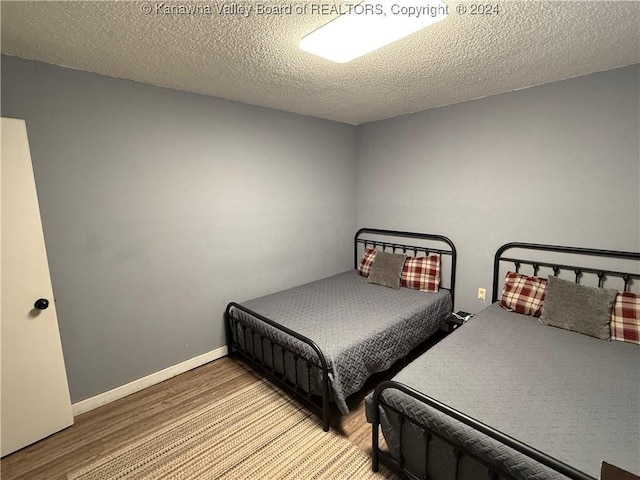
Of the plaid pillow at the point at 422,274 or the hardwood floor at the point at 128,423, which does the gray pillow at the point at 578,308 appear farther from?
the hardwood floor at the point at 128,423

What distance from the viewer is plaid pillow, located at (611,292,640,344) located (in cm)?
194

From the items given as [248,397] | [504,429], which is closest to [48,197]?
[248,397]

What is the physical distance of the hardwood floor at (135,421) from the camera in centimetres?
178

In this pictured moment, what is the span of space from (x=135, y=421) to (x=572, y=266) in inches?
133

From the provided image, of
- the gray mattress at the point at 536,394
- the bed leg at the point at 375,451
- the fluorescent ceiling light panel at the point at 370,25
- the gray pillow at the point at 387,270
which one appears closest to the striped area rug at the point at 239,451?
the bed leg at the point at 375,451

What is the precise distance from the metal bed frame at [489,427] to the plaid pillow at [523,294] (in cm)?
14

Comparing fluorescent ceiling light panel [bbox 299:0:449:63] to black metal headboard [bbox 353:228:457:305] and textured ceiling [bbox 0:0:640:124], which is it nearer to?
textured ceiling [bbox 0:0:640:124]

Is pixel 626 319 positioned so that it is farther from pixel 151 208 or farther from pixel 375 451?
pixel 151 208

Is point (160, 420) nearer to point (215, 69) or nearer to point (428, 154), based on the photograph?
point (215, 69)

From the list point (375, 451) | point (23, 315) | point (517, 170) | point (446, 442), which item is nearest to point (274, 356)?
point (375, 451)

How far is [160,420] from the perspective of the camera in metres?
2.09

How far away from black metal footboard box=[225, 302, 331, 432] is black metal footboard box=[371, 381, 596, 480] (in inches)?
15.5

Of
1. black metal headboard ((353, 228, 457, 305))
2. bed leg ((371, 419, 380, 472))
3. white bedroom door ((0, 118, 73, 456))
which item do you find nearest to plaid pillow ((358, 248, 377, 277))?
black metal headboard ((353, 228, 457, 305))

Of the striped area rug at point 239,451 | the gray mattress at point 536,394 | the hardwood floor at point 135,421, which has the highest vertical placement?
the gray mattress at point 536,394
